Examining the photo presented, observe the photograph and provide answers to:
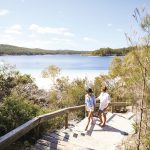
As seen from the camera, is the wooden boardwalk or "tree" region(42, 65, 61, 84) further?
"tree" region(42, 65, 61, 84)

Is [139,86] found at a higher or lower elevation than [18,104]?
higher

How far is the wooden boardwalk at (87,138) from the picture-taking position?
747cm

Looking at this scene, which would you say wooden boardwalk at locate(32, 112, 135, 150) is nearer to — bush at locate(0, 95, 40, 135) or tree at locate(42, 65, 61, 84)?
bush at locate(0, 95, 40, 135)

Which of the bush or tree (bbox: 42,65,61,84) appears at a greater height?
the bush

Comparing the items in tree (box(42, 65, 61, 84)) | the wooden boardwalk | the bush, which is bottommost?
tree (box(42, 65, 61, 84))

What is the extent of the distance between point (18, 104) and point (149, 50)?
425 cm

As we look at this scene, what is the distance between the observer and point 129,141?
26.4ft

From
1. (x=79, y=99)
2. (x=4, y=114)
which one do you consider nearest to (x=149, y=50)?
(x=4, y=114)

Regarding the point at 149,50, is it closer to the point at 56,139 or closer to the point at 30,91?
the point at 56,139

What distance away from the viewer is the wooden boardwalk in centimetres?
747

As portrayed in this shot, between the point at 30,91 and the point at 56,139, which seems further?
the point at 30,91

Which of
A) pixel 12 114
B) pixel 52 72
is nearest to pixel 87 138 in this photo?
pixel 12 114

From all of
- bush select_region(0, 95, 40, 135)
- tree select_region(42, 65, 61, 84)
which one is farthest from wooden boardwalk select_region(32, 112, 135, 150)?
tree select_region(42, 65, 61, 84)

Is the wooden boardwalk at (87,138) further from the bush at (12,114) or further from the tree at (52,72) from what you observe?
the tree at (52,72)
